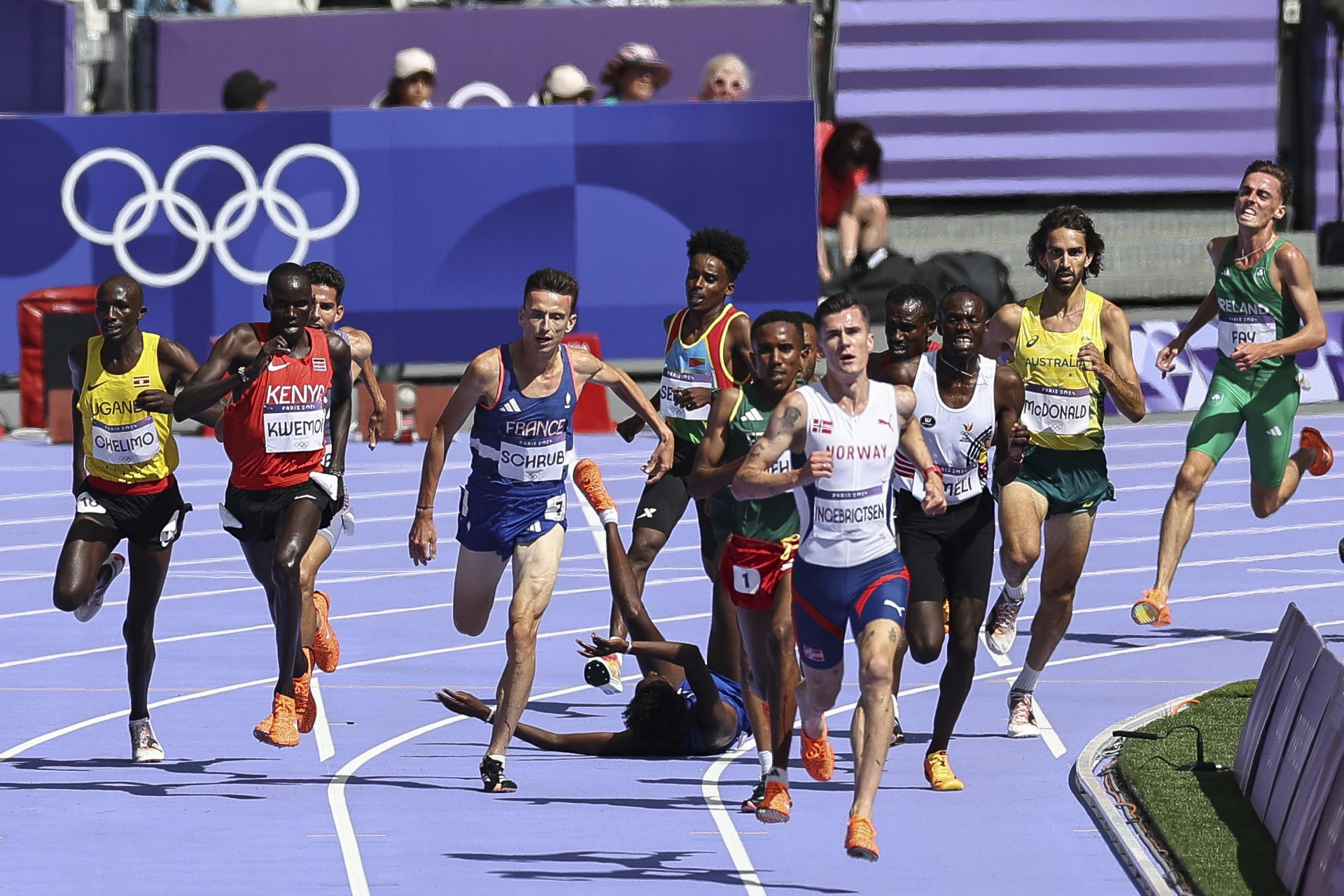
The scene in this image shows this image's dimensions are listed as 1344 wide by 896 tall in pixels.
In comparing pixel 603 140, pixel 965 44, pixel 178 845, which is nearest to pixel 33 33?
pixel 603 140

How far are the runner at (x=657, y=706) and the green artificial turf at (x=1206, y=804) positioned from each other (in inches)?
67.8

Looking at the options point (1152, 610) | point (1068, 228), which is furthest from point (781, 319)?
point (1152, 610)

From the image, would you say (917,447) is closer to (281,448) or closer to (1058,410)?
(1058,410)

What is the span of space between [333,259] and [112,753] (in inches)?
486

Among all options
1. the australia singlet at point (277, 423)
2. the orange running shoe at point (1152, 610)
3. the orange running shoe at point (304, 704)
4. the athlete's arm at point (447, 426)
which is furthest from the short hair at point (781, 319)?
the orange running shoe at point (1152, 610)

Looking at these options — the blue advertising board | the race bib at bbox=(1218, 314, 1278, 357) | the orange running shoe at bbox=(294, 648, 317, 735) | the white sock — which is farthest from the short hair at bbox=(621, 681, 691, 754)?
the blue advertising board

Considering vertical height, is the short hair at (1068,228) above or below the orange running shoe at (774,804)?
above

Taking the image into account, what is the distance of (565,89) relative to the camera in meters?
22.2

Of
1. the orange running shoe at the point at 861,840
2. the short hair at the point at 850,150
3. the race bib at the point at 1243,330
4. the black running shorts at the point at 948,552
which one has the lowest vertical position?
the orange running shoe at the point at 861,840

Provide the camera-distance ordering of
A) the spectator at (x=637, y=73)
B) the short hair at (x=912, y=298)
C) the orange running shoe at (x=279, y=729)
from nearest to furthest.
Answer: the short hair at (x=912, y=298), the orange running shoe at (x=279, y=729), the spectator at (x=637, y=73)

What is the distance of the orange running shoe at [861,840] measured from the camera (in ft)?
24.3

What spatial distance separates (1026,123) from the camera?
1022 inches

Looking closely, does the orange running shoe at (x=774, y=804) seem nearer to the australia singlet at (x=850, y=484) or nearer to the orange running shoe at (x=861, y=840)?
the orange running shoe at (x=861, y=840)

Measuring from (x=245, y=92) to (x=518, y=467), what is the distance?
44.6ft
